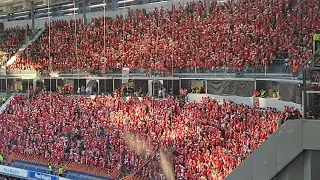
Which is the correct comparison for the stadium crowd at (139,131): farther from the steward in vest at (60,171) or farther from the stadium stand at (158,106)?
the steward in vest at (60,171)

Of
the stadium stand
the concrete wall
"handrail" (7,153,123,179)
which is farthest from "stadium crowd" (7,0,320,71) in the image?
"handrail" (7,153,123,179)

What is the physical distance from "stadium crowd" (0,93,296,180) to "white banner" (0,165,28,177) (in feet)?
2.69

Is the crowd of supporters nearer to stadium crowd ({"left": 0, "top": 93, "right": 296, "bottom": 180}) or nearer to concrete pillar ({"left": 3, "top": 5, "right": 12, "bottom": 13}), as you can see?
concrete pillar ({"left": 3, "top": 5, "right": 12, "bottom": 13})

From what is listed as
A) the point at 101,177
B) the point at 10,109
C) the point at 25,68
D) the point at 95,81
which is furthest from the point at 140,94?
the point at 25,68

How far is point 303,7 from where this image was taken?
1211 centimetres

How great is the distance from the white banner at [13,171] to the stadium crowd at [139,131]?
819 mm

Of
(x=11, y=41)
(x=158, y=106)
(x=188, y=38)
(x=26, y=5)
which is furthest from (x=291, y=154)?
(x=26, y=5)

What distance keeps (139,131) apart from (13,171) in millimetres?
5143

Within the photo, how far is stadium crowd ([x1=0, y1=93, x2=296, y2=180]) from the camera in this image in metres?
11.2

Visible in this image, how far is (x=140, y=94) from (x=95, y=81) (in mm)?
3182

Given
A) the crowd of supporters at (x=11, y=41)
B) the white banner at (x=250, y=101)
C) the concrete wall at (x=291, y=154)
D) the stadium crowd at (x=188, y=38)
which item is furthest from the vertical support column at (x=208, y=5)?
the crowd of supporters at (x=11, y=41)

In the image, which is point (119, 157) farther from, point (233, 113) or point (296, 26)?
point (296, 26)

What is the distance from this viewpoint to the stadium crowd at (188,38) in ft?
41.6

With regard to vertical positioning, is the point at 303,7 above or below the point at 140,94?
above
